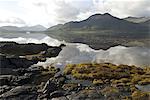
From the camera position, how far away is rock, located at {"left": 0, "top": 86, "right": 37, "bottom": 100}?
1160 inches

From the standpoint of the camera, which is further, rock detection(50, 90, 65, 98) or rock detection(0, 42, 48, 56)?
rock detection(0, 42, 48, 56)

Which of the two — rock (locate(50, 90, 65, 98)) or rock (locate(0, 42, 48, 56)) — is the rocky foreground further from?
rock (locate(0, 42, 48, 56))

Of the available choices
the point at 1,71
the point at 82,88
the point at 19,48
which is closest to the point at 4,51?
the point at 19,48

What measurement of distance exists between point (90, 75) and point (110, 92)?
8.45m

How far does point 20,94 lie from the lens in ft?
98.5

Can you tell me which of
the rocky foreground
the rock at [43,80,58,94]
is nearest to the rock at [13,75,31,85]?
the rocky foreground

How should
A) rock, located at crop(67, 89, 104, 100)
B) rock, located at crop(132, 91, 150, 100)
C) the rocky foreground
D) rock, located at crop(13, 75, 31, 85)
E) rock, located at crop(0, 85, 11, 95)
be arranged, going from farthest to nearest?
rock, located at crop(13, 75, 31, 85)
rock, located at crop(0, 85, 11, 95)
the rocky foreground
rock, located at crop(132, 91, 150, 100)
rock, located at crop(67, 89, 104, 100)

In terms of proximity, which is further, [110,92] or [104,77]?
[104,77]

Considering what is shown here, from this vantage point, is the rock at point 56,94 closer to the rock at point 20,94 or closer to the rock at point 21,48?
the rock at point 20,94

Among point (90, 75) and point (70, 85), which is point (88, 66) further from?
point (70, 85)

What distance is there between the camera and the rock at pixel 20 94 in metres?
29.5

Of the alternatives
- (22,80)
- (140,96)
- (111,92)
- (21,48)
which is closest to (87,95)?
(111,92)

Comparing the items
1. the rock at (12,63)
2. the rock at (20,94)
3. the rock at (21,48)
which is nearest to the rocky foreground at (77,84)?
the rock at (20,94)

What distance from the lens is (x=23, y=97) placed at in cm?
2934
